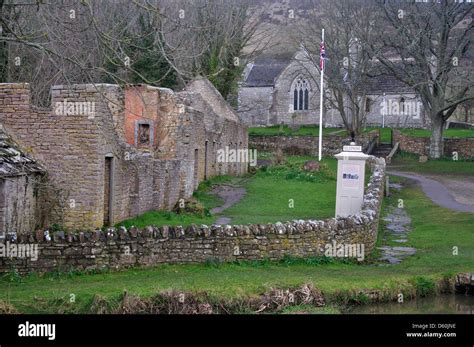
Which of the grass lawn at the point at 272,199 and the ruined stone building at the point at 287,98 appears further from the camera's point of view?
the ruined stone building at the point at 287,98

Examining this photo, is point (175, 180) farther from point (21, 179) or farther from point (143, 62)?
point (143, 62)

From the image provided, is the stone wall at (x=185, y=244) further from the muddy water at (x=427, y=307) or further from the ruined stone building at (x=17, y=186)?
the muddy water at (x=427, y=307)

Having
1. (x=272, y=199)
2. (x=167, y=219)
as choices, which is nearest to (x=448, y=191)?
(x=272, y=199)

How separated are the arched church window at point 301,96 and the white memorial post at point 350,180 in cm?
6142

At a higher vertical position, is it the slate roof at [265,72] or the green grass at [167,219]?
the slate roof at [265,72]

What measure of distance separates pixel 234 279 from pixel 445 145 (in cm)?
4506

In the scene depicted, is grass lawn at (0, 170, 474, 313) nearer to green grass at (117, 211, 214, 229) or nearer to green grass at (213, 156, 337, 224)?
green grass at (117, 211, 214, 229)

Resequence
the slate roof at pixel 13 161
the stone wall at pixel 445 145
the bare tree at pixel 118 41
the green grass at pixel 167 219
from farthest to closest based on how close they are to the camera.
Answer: the stone wall at pixel 445 145
the green grass at pixel 167 219
the slate roof at pixel 13 161
the bare tree at pixel 118 41

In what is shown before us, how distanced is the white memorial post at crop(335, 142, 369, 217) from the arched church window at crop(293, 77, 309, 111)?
6142 centimetres

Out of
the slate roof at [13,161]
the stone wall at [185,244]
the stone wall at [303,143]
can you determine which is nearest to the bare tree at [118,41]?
the slate roof at [13,161]

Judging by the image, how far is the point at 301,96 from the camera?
280 feet

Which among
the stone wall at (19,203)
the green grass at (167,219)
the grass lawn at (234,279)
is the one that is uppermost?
the stone wall at (19,203)

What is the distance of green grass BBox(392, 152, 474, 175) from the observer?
47250mm

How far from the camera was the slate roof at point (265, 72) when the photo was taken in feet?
283
